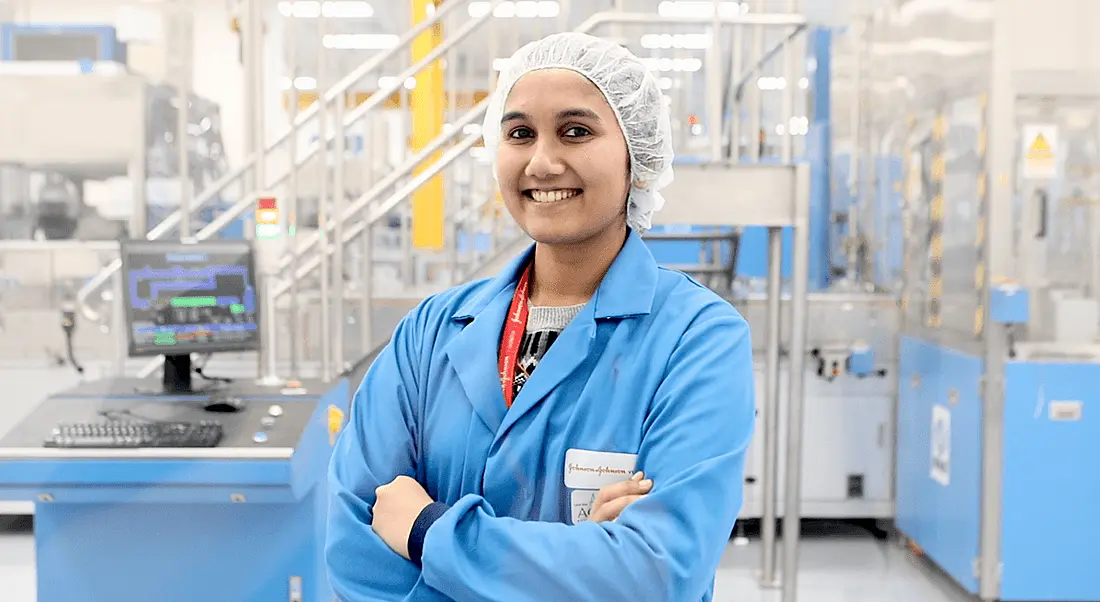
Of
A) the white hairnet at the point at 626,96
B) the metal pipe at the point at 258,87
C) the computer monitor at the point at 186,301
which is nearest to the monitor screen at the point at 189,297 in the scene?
the computer monitor at the point at 186,301

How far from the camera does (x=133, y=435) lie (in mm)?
2242

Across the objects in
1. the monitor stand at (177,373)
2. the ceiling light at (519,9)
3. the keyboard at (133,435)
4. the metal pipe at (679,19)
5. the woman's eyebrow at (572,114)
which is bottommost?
the keyboard at (133,435)

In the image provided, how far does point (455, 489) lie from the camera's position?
3.92 feet

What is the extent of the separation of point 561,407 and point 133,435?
1490 millimetres

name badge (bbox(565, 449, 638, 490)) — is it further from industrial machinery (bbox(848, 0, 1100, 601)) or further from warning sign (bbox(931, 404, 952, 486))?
warning sign (bbox(931, 404, 952, 486))

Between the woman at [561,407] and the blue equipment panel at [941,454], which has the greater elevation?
the woman at [561,407]

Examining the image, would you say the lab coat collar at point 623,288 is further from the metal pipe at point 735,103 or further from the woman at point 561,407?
the metal pipe at point 735,103

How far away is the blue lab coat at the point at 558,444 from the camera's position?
1.06 m

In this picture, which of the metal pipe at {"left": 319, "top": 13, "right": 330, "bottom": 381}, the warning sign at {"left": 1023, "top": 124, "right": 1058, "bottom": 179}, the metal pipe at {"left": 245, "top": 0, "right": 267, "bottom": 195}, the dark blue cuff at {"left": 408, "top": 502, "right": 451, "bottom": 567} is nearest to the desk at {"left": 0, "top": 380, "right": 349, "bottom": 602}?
the metal pipe at {"left": 319, "top": 13, "right": 330, "bottom": 381}

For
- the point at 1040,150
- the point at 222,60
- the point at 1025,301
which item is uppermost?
the point at 222,60

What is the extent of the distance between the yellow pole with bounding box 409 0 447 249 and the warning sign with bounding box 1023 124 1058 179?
3.10 meters

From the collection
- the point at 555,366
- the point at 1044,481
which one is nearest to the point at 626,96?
the point at 555,366

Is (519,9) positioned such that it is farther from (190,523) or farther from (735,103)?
(190,523)

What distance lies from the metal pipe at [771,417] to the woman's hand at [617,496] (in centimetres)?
242
